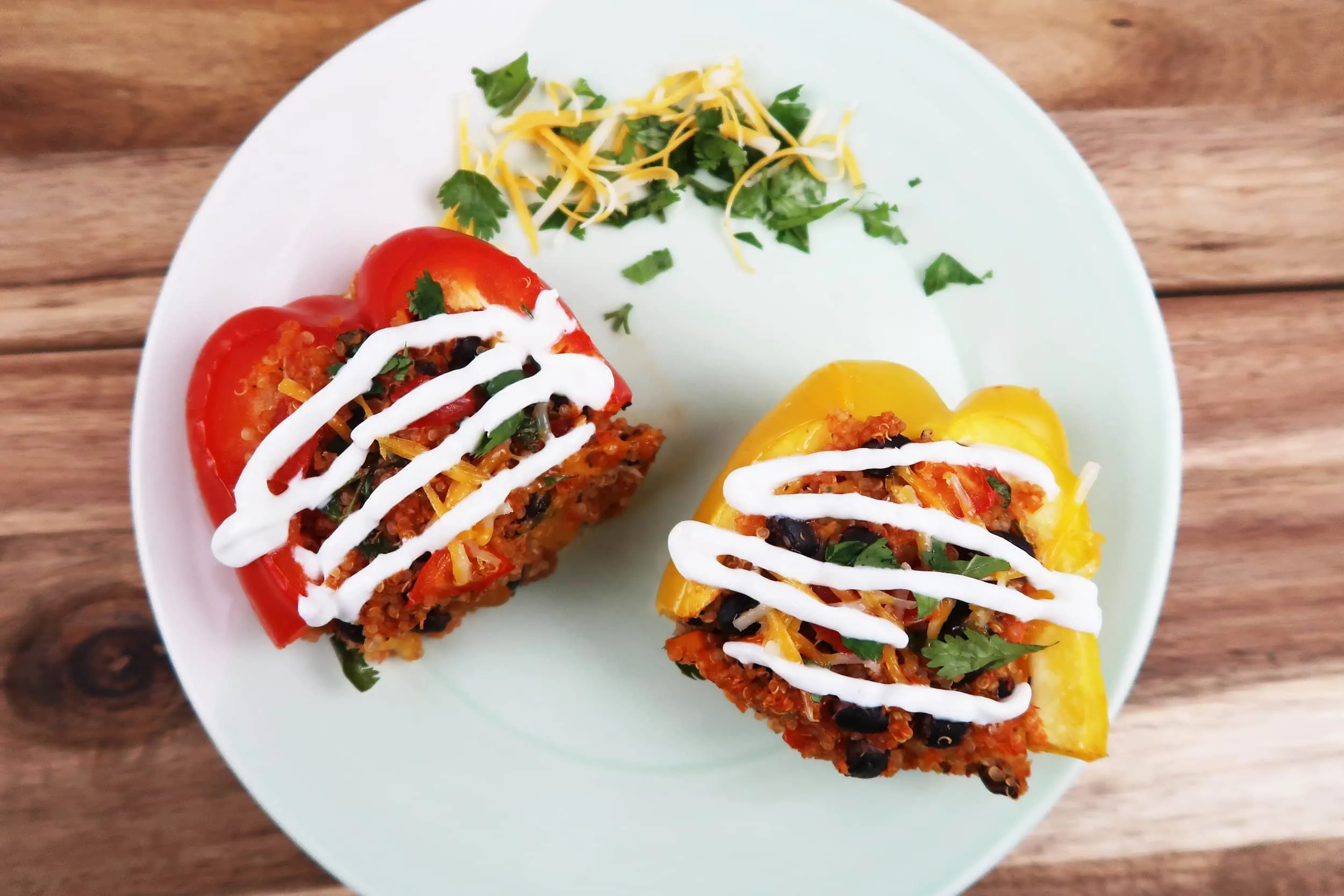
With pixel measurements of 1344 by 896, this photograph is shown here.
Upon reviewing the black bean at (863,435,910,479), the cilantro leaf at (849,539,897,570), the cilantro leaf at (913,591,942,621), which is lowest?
the cilantro leaf at (913,591,942,621)

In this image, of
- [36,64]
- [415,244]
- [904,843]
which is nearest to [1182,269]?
[904,843]

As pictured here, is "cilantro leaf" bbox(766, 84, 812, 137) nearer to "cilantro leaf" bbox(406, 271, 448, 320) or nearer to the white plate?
the white plate

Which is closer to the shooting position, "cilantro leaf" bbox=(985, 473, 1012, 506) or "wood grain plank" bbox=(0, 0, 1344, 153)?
"cilantro leaf" bbox=(985, 473, 1012, 506)

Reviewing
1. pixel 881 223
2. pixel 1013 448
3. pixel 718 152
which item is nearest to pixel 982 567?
pixel 1013 448

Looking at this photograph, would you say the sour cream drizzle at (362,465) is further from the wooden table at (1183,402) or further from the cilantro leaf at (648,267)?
the wooden table at (1183,402)

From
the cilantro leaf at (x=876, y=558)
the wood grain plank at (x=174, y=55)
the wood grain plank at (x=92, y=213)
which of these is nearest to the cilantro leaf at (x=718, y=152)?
the wood grain plank at (x=174, y=55)

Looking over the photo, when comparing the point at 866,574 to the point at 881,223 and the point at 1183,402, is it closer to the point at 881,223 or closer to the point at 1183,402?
the point at 881,223

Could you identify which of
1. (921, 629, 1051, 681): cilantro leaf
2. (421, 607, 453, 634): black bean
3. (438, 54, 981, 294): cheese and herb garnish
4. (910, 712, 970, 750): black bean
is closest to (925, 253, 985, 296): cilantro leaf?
(438, 54, 981, 294): cheese and herb garnish
